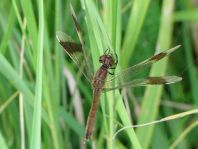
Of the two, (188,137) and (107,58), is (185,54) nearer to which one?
(188,137)

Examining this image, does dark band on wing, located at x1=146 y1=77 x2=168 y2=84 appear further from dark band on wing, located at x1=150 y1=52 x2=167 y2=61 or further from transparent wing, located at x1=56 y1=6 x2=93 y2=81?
transparent wing, located at x1=56 y1=6 x2=93 y2=81

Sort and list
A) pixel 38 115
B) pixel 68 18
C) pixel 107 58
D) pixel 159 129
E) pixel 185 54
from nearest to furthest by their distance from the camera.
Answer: pixel 38 115 → pixel 107 58 → pixel 159 129 → pixel 68 18 → pixel 185 54

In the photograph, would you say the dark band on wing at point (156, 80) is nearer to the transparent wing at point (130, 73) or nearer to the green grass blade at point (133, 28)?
the transparent wing at point (130, 73)

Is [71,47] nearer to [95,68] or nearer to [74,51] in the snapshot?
[74,51]

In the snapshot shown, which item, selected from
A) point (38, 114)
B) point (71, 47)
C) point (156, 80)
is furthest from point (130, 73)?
point (38, 114)

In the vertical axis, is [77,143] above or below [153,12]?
below

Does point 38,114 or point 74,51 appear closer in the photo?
point 38,114

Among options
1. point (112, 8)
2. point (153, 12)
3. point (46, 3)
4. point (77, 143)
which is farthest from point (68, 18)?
point (112, 8)

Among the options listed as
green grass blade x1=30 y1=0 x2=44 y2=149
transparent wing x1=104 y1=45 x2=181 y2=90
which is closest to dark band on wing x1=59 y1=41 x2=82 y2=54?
A: transparent wing x1=104 y1=45 x2=181 y2=90

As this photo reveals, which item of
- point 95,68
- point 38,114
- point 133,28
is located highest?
point 133,28
